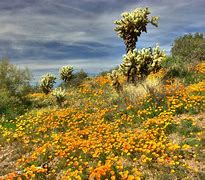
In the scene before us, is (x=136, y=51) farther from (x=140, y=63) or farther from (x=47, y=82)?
(x=47, y=82)

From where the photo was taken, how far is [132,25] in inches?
874

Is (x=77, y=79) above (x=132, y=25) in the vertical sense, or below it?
below

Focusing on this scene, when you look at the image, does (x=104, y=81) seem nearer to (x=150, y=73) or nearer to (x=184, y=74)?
(x=150, y=73)

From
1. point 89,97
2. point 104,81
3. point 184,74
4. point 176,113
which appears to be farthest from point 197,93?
point 104,81

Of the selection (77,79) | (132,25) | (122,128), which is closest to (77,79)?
(77,79)

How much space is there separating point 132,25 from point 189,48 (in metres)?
8.51

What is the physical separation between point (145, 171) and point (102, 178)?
1145 millimetres

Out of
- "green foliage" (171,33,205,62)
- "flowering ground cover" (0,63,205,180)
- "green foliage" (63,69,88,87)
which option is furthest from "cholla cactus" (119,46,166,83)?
"green foliage" (63,69,88,87)

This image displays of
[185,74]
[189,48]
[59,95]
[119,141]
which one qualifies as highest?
[189,48]

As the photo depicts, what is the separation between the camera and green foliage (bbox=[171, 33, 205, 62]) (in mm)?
25234

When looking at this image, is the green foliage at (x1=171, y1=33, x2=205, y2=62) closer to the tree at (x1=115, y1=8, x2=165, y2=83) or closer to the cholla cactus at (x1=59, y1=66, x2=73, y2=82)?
the tree at (x1=115, y1=8, x2=165, y2=83)

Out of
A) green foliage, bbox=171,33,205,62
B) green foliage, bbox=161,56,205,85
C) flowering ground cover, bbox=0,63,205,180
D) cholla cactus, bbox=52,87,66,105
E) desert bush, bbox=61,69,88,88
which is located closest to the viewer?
flowering ground cover, bbox=0,63,205,180

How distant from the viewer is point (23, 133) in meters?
13.9

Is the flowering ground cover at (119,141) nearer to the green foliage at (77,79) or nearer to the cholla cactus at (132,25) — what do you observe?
the cholla cactus at (132,25)
